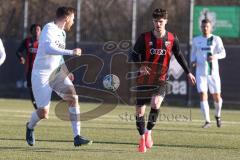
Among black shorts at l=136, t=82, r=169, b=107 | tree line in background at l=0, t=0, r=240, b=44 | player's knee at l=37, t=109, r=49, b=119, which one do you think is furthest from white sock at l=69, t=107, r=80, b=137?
tree line in background at l=0, t=0, r=240, b=44

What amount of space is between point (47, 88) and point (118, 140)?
223 centimetres

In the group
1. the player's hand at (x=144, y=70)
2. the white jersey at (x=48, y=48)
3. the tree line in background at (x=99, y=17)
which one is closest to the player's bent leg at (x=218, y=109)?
the player's hand at (x=144, y=70)

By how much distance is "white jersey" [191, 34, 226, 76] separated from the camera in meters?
16.5

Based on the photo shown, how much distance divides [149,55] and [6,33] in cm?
1693

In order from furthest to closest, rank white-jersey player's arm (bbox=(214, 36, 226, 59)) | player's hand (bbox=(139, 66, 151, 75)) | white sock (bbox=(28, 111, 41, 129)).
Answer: white-jersey player's arm (bbox=(214, 36, 226, 59)), white sock (bbox=(28, 111, 41, 129)), player's hand (bbox=(139, 66, 151, 75))

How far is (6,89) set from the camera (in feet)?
88.2

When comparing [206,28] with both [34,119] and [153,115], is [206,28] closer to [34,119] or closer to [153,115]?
[153,115]

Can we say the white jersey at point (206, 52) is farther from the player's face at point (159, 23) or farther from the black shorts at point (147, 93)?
the player's face at point (159, 23)

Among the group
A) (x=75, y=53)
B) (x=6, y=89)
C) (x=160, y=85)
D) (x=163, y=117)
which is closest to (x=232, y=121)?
(x=163, y=117)

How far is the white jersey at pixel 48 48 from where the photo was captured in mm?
10523

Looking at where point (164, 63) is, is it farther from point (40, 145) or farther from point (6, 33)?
point (6, 33)

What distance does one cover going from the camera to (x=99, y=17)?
90.5 feet

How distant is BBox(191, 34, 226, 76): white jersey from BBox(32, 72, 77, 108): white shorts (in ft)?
19.9

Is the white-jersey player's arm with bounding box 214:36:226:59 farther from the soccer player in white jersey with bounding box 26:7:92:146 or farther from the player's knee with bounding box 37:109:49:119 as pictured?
the player's knee with bounding box 37:109:49:119
